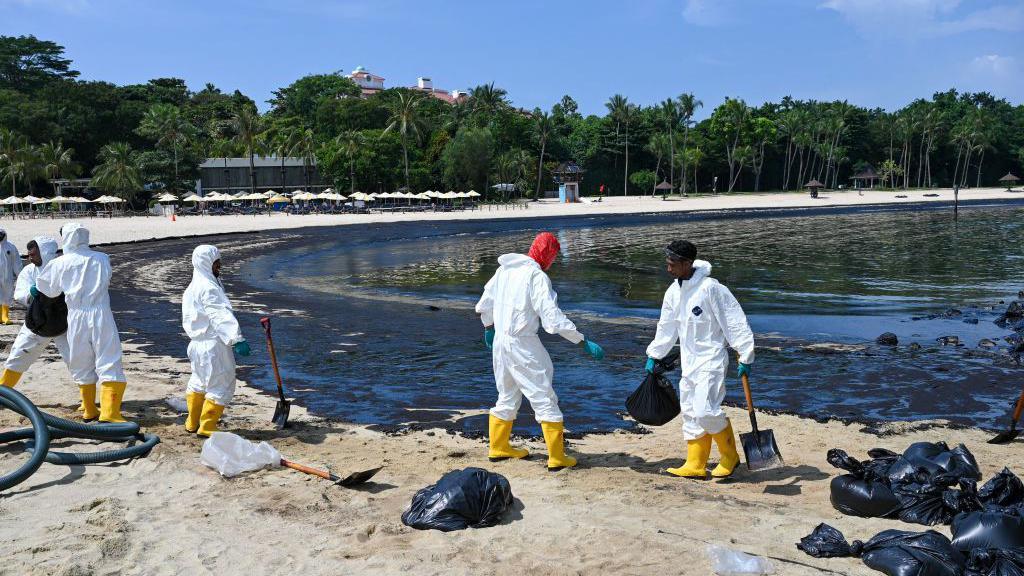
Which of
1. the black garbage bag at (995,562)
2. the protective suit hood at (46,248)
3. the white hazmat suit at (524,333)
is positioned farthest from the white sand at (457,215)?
the black garbage bag at (995,562)

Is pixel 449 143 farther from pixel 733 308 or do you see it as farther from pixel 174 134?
pixel 733 308

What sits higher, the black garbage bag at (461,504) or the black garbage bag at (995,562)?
the black garbage bag at (995,562)

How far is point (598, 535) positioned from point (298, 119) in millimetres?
97015

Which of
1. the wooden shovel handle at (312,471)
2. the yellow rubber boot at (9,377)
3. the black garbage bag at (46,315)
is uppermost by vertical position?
the black garbage bag at (46,315)

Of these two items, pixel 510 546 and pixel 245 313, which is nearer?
pixel 510 546

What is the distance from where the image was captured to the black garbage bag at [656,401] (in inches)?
251

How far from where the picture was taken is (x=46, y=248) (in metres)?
10.2

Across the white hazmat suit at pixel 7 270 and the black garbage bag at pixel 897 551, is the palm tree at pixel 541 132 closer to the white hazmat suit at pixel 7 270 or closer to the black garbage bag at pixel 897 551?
the white hazmat suit at pixel 7 270

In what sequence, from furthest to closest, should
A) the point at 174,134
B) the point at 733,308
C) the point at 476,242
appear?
the point at 174,134 → the point at 476,242 → the point at 733,308

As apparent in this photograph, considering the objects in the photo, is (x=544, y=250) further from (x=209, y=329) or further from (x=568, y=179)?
(x=568, y=179)

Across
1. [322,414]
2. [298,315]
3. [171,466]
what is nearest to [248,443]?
[171,466]

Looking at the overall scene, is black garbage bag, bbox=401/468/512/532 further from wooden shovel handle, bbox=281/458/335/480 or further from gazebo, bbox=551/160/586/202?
gazebo, bbox=551/160/586/202

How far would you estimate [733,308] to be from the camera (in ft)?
20.2

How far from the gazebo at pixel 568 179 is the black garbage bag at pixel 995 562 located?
3068 inches
